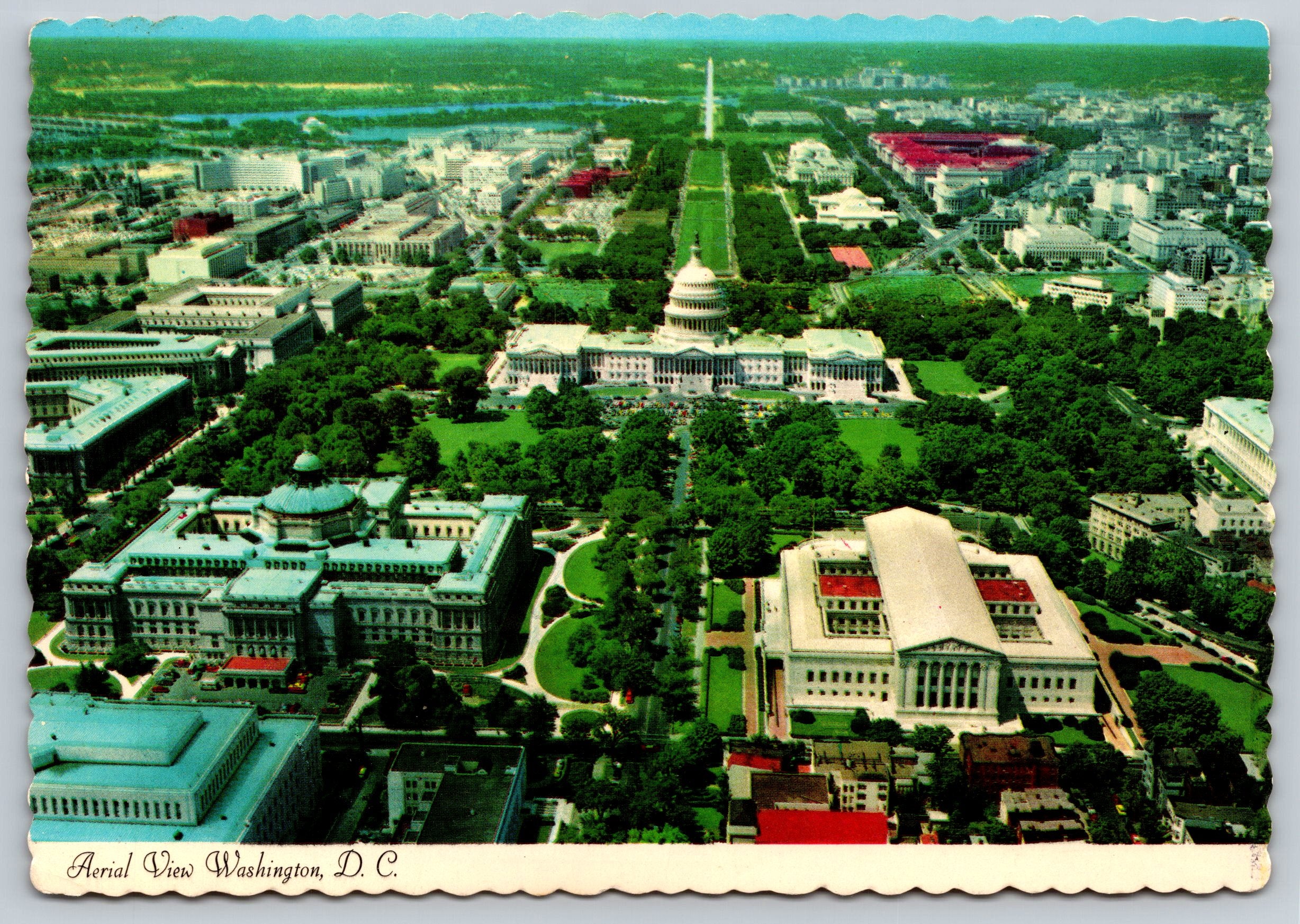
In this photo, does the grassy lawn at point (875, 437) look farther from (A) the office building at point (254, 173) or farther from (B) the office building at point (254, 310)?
(A) the office building at point (254, 173)

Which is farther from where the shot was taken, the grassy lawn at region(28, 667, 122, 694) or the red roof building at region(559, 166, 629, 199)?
the red roof building at region(559, 166, 629, 199)

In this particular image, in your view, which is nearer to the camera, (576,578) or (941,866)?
(941,866)

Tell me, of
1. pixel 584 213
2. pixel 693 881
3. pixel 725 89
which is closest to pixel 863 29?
pixel 693 881

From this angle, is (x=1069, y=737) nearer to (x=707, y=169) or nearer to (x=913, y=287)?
(x=913, y=287)

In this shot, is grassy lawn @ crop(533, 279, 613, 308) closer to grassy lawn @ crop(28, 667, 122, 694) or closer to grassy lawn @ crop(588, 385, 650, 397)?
grassy lawn @ crop(588, 385, 650, 397)

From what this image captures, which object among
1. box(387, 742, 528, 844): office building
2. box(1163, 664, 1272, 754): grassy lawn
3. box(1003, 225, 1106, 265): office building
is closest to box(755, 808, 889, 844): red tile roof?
box(387, 742, 528, 844): office building

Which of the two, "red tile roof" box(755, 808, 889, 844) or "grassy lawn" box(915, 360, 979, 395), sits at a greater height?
"grassy lawn" box(915, 360, 979, 395)

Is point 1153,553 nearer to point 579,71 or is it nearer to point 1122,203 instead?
point 579,71
